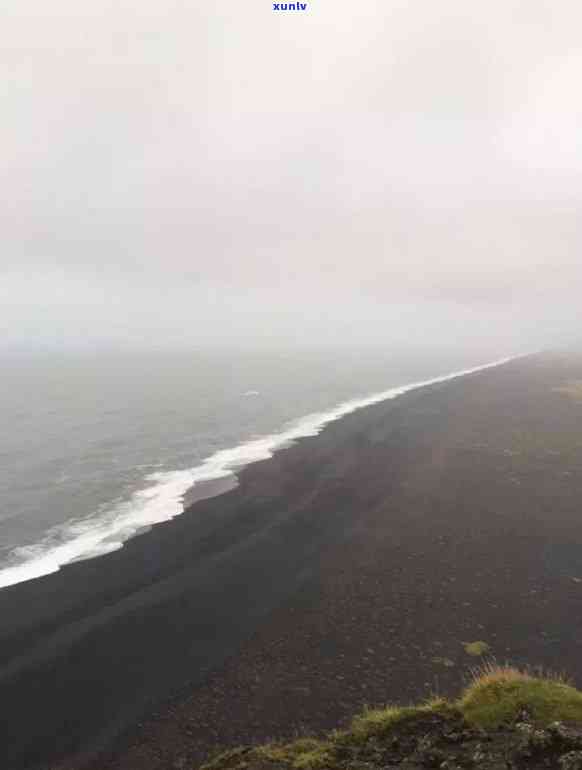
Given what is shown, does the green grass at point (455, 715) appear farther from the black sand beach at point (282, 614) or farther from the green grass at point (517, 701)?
the black sand beach at point (282, 614)

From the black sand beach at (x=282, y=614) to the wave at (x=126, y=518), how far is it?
5.79ft

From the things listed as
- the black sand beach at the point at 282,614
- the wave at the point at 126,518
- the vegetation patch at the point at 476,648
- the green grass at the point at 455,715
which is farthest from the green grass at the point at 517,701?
the wave at the point at 126,518

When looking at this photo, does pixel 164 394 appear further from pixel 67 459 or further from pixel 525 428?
pixel 525 428

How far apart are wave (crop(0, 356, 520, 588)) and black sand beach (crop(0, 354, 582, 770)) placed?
5.79 ft

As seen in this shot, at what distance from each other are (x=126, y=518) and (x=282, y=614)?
18.3 metres

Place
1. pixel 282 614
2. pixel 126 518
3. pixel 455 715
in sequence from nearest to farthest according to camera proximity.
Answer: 1. pixel 455 715
2. pixel 282 614
3. pixel 126 518

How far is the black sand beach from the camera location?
16.7 m

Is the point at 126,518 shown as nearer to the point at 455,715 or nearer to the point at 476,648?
the point at 476,648

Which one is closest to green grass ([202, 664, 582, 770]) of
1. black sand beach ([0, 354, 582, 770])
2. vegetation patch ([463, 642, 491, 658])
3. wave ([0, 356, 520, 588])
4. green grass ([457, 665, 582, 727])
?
green grass ([457, 665, 582, 727])

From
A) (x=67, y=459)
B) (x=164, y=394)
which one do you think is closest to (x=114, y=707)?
(x=67, y=459)

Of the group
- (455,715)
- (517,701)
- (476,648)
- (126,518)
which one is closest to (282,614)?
(476,648)

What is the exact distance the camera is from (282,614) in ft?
75.7

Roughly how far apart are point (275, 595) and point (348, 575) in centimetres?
396

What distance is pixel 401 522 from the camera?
3350 centimetres
